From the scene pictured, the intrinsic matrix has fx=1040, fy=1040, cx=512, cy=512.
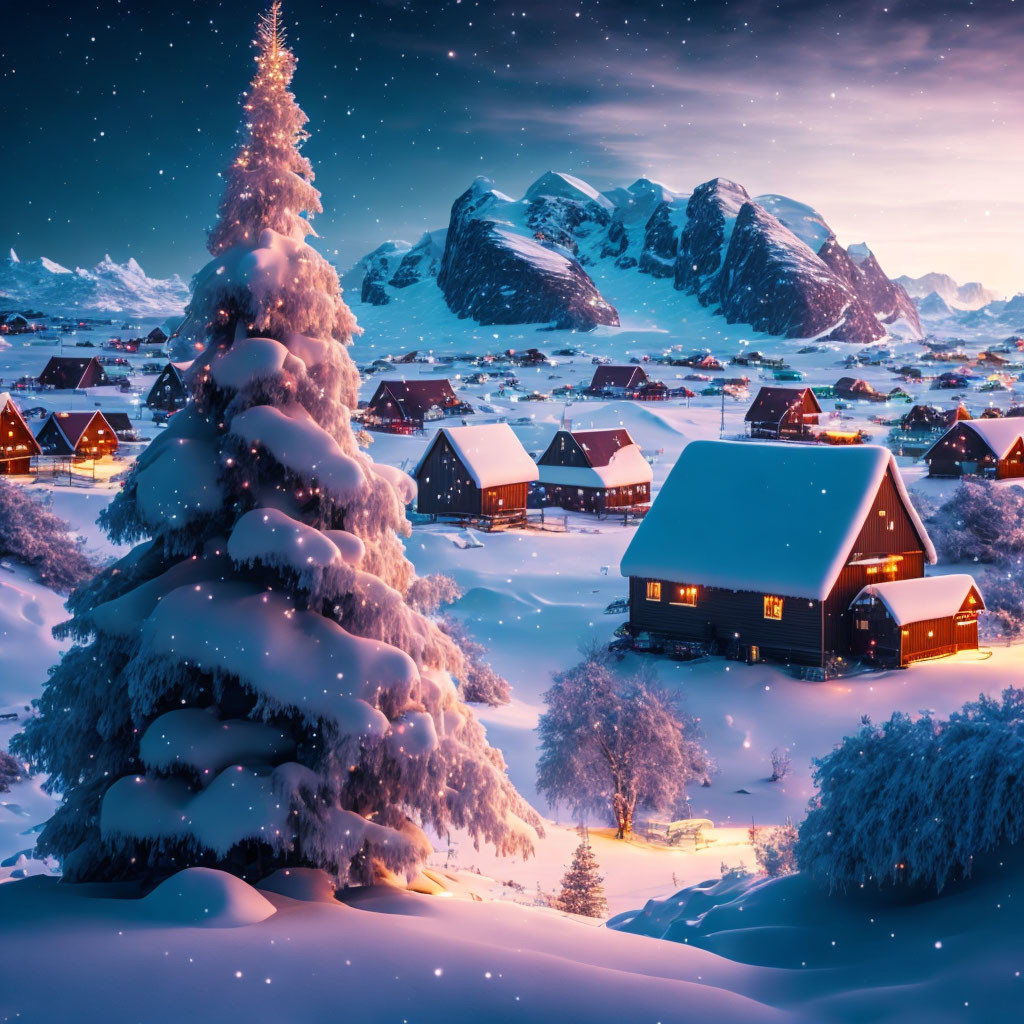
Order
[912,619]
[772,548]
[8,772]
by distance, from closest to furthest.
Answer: [8,772] < [912,619] < [772,548]

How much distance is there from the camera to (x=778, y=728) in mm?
26438

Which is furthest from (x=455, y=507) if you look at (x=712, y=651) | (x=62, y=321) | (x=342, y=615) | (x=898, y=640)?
(x=62, y=321)

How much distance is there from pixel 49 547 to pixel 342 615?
23682 mm

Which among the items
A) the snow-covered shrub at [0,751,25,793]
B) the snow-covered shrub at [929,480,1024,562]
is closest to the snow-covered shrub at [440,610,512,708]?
the snow-covered shrub at [0,751,25,793]

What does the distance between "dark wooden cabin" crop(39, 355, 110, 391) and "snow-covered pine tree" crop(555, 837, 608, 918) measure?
84.9m

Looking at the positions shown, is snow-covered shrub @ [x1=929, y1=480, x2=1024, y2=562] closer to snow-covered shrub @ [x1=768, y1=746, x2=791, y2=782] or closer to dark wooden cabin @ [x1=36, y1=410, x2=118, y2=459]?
snow-covered shrub @ [x1=768, y1=746, x2=791, y2=782]

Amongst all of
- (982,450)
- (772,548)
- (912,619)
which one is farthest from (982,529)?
(982,450)

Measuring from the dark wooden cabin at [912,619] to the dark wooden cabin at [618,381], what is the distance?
239ft

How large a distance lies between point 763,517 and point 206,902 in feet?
84.1

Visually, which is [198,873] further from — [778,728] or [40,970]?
[778,728]

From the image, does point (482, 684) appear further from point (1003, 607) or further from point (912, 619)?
point (1003, 607)

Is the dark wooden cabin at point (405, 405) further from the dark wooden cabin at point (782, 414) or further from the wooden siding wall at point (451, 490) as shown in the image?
the wooden siding wall at point (451, 490)

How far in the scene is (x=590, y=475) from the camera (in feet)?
187

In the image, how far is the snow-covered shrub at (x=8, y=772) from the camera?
1826 centimetres
